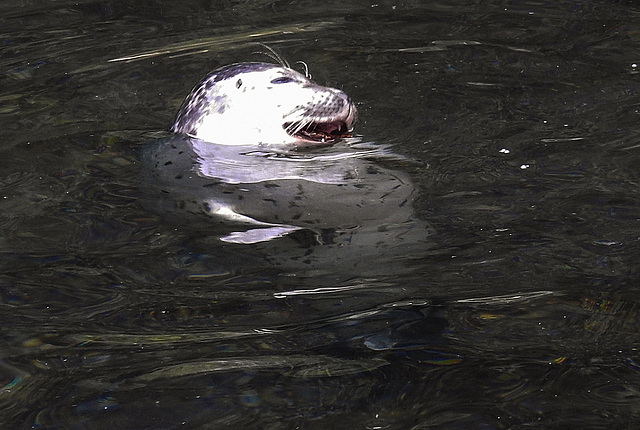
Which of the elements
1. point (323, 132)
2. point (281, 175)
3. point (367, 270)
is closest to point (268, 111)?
point (323, 132)

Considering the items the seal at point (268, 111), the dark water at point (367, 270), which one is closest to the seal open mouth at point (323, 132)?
the seal at point (268, 111)

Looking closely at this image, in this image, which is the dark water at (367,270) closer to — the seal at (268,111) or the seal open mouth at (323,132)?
the seal open mouth at (323,132)

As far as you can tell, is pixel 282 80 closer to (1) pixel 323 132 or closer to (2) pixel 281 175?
(1) pixel 323 132

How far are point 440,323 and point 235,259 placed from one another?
2.65ft

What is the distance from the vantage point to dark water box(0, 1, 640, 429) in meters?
2.38

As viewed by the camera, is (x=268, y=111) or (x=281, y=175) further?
(x=268, y=111)

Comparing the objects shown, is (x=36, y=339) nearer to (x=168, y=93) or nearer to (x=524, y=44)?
(x=168, y=93)

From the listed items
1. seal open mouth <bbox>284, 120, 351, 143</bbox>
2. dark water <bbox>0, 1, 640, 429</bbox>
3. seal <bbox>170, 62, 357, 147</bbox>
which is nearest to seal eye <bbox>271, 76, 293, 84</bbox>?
seal <bbox>170, 62, 357, 147</bbox>

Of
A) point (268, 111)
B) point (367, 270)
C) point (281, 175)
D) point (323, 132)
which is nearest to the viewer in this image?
point (367, 270)

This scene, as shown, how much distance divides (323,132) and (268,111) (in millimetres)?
269

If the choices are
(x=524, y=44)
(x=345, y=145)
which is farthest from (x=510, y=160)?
(x=524, y=44)

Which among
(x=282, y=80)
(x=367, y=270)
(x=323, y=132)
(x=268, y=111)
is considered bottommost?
(x=367, y=270)

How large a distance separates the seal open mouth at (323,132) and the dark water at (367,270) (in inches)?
4.6

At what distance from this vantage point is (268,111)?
13.2 feet
